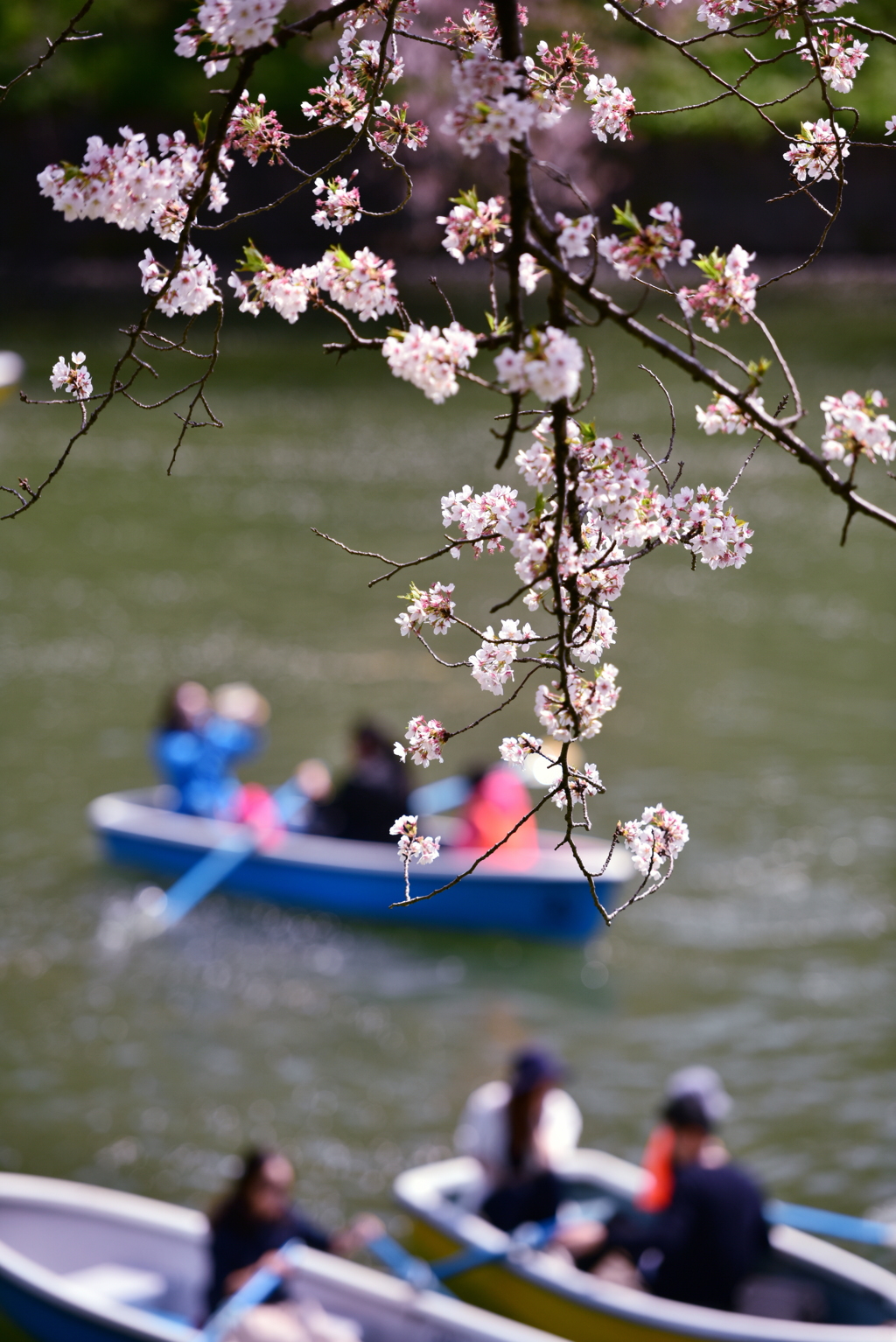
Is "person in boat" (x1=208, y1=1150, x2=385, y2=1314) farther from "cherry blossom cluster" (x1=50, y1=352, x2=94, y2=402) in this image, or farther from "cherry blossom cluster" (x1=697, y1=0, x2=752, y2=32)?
"cherry blossom cluster" (x1=697, y1=0, x2=752, y2=32)

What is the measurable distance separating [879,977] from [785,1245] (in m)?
3.41

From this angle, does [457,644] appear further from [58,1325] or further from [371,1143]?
[58,1325]

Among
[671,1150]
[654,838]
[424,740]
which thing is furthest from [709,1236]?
[424,740]

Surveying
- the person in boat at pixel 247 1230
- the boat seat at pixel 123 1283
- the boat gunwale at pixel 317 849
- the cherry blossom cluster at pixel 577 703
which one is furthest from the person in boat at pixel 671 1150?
the cherry blossom cluster at pixel 577 703

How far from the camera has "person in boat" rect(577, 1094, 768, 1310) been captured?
5641 millimetres

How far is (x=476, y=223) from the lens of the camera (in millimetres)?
2102

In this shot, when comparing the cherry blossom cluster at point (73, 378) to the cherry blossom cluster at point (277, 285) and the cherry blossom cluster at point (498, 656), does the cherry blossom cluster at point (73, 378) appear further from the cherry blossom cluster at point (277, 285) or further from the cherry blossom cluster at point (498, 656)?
the cherry blossom cluster at point (498, 656)

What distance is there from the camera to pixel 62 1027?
8.83 metres

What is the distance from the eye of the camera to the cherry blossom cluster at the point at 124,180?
207 cm

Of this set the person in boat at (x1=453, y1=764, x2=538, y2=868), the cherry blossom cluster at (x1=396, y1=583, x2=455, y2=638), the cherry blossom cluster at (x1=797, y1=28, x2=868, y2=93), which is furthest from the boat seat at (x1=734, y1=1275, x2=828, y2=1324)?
the cherry blossom cluster at (x1=797, y1=28, x2=868, y2=93)

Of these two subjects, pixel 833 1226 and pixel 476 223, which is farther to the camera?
pixel 833 1226

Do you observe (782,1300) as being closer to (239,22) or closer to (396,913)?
(396,913)

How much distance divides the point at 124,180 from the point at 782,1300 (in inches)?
203

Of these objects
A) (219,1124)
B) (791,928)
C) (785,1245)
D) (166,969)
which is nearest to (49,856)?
(166,969)
